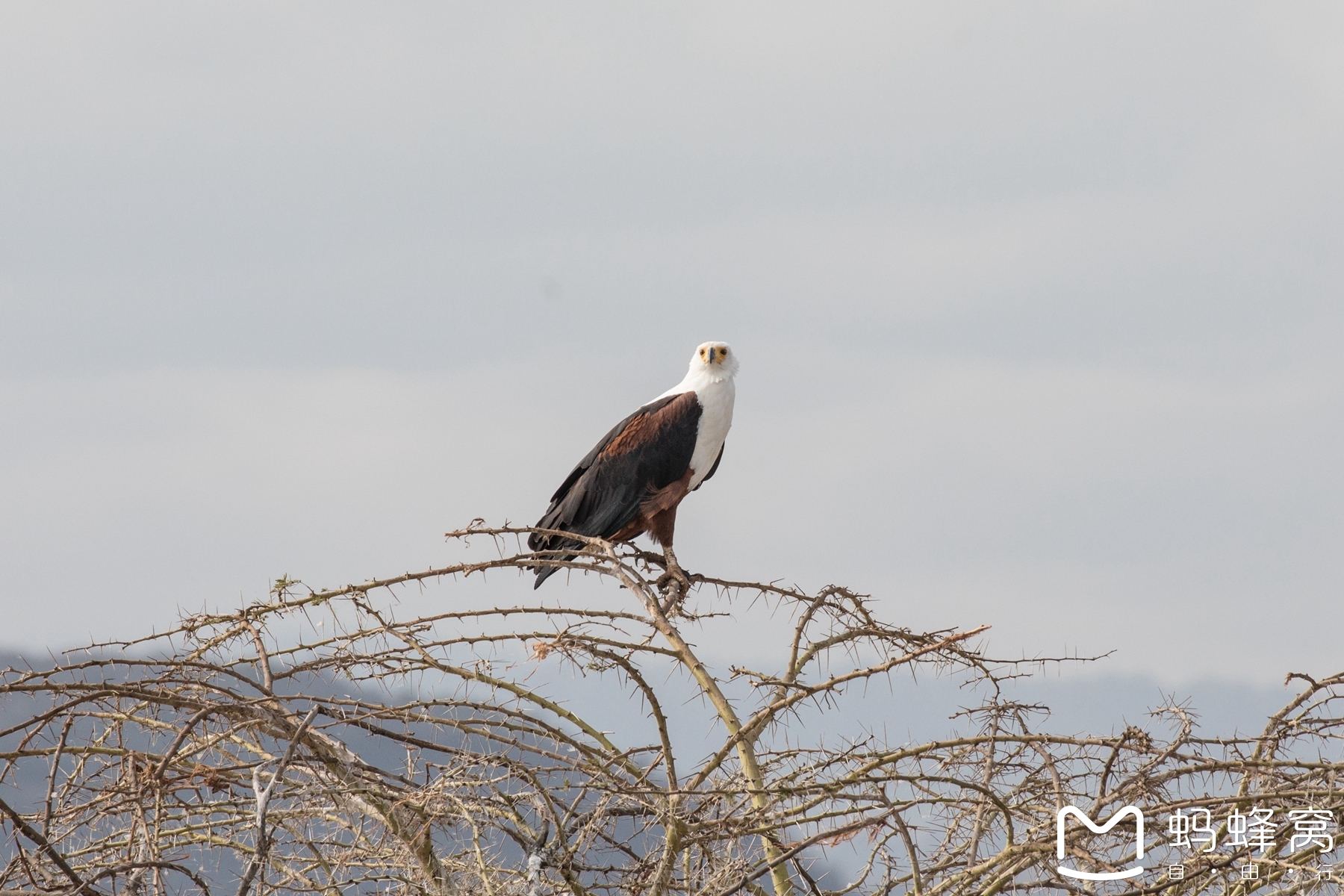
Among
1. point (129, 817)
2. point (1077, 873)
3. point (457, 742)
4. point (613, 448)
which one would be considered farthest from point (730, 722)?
point (613, 448)

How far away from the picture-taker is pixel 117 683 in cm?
320

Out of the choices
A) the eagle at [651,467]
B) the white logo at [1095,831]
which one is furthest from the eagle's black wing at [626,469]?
the white logo at [1095,831]

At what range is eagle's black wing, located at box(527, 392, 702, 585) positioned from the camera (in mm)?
7078

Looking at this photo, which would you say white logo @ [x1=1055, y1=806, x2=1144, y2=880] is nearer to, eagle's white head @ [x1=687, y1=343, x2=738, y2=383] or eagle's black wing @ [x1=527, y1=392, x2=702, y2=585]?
eagle's black wing @ [x1=527, y1=392, x2=702, y2=585]

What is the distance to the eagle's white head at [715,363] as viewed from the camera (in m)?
7.53

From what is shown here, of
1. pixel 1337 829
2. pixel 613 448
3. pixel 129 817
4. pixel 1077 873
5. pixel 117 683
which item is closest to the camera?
pixel 117 683

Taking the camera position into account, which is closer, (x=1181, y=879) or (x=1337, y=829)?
(x=1181, y=879)

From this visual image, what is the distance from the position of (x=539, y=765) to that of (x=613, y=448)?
12.2 ft

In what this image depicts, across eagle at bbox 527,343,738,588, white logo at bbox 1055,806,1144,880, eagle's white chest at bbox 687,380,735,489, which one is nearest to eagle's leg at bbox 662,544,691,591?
eagle at bbox 527,343,738,588

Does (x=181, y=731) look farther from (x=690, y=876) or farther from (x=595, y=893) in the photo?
(x=690, y=876)

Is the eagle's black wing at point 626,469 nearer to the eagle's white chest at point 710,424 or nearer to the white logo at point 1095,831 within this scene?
the eagle's white chest at point 710,424

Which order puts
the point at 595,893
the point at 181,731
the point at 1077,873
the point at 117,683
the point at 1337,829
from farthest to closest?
the point at 595,893 < the point at 1337,829 < the point at 1077,873 < the point at 117,683 < the point at 181,731

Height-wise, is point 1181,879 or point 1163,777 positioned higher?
point 1163,777

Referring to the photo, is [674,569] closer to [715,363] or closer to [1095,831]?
[715,363]
